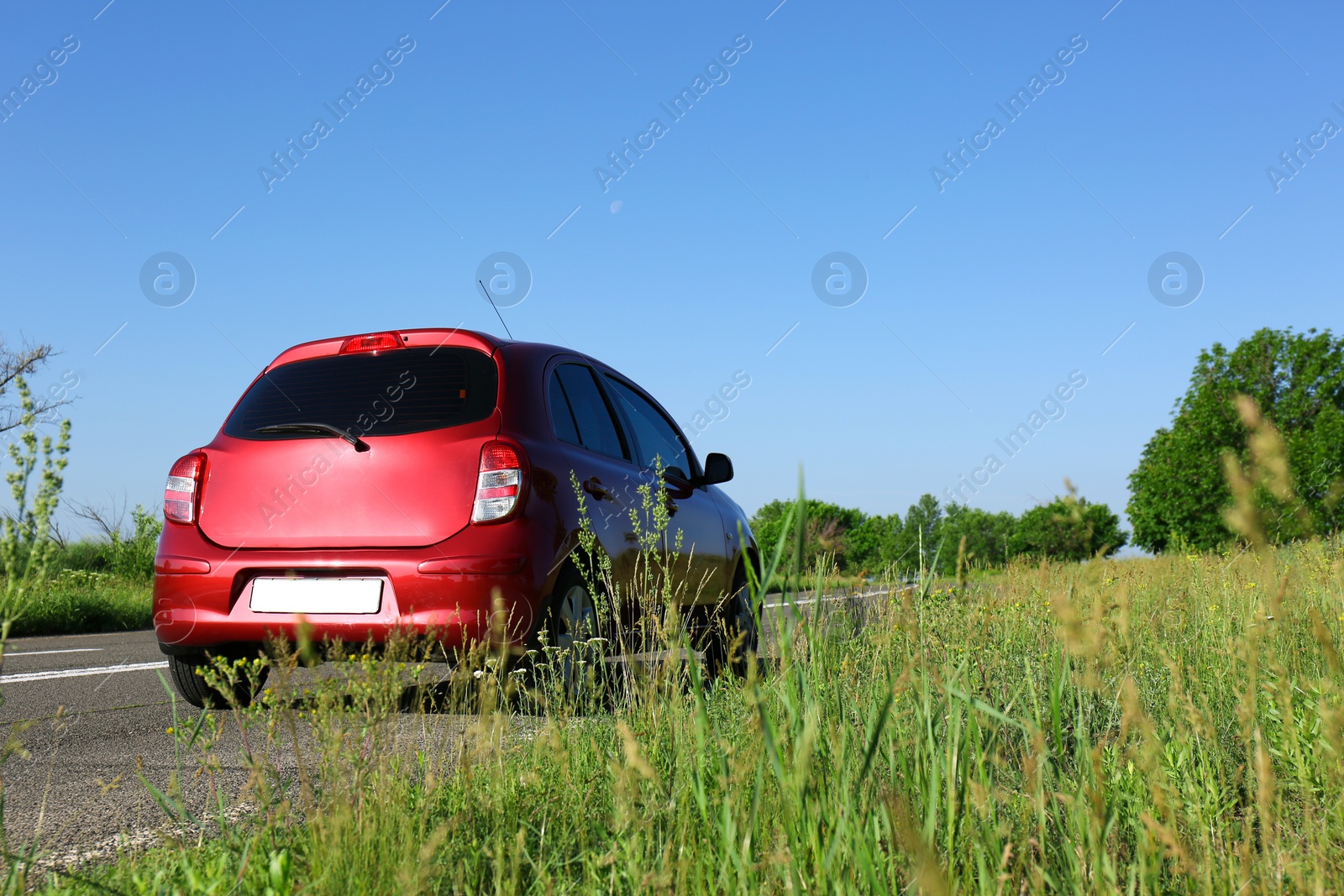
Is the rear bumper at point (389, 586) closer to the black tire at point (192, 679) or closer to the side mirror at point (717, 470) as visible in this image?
the black tire at point (192, 679)

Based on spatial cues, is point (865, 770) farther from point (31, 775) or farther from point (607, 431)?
point (607, 431)

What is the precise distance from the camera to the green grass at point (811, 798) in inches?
60.1

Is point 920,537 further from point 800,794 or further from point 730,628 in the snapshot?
point 730,628

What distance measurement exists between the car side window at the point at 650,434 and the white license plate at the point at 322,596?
72.2 inches

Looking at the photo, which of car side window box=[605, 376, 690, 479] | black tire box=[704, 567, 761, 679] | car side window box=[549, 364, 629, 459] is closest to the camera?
car side window box=[549, 364, 629, 459]

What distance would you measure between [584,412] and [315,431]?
133 centimetres

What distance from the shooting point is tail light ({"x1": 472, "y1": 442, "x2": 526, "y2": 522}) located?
12.6ft

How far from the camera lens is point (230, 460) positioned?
419cm

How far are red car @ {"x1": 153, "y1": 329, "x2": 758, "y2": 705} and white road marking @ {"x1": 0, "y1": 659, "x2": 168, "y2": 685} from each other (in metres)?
1.81

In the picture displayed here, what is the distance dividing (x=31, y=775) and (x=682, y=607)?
299 centimetres

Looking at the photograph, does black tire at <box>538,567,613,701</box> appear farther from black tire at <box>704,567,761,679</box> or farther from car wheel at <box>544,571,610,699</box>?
black tire at <box>704,567,761,679</box>

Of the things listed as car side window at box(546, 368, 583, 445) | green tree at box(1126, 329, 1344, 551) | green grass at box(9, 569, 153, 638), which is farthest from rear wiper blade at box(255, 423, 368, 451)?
green tree at box(1126, 329, 1344, 551)

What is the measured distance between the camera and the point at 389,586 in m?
3.80

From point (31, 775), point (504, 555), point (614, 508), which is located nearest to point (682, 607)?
point (614, 508)
